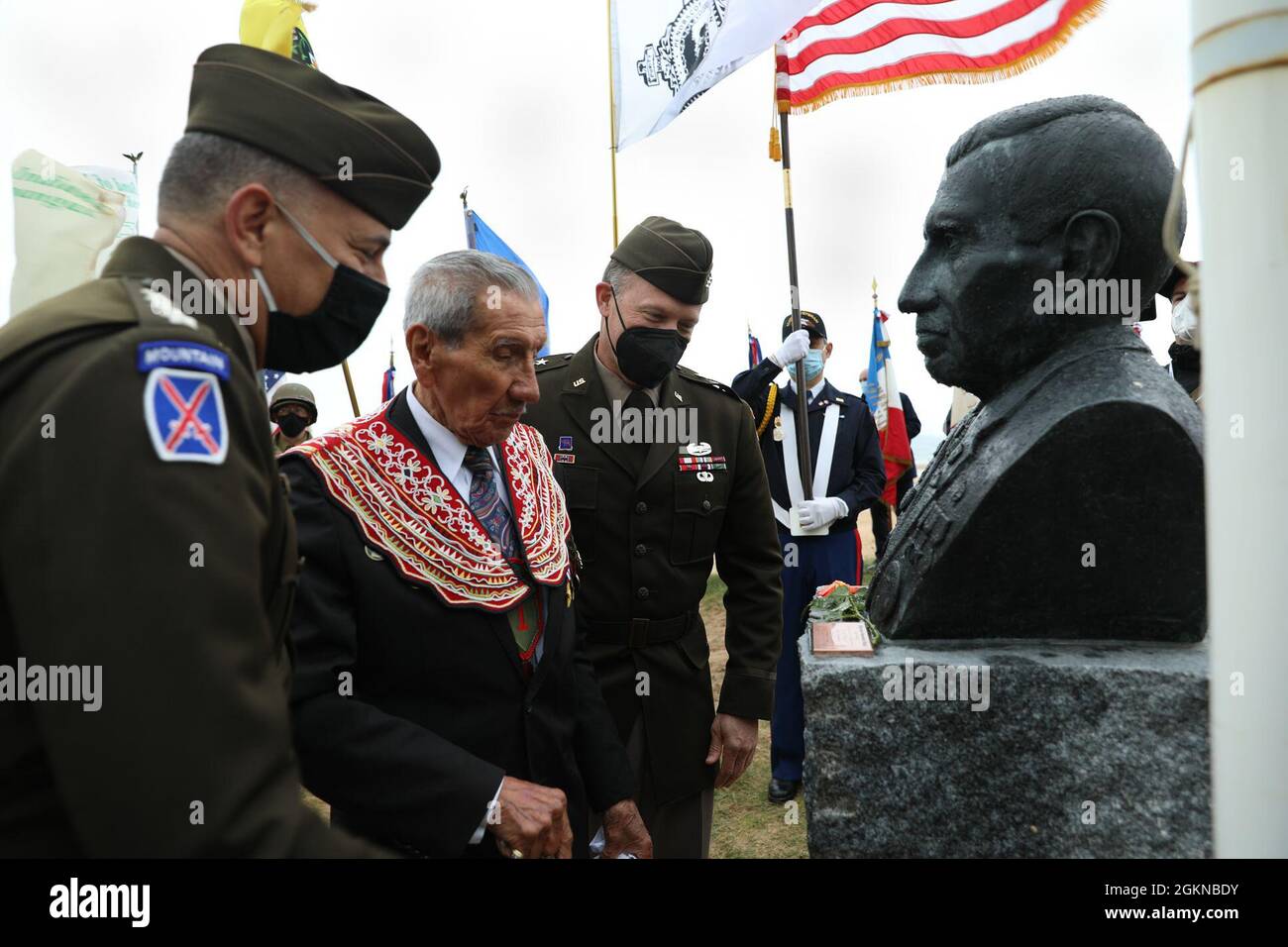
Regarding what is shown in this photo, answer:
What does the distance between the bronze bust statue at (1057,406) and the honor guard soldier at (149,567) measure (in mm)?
1651

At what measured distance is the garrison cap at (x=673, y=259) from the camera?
8.96 ft

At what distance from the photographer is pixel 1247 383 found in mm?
905

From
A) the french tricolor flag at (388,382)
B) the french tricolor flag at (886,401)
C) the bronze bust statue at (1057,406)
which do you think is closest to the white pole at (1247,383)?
the bronze bust statue at (1057,406)

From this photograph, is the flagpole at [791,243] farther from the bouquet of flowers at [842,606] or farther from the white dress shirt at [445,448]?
the white dress shirt at [445,448]

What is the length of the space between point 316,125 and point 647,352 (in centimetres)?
152

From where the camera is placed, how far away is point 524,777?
1.87m

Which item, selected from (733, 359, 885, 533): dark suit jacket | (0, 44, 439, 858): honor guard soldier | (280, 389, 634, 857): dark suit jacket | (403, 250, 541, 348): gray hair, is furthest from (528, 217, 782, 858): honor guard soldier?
(733, 359, 885, 533): dark suit jacket

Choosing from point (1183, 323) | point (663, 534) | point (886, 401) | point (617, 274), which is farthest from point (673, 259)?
point (886, 401)

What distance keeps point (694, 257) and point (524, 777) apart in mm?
1683

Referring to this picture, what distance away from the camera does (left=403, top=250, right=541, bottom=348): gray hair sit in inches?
76.4

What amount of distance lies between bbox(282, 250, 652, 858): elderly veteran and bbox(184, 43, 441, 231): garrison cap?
52cm

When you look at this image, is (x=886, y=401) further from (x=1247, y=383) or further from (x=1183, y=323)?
(x=1247, y=383)

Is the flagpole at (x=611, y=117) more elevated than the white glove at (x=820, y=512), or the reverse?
the flagpole at (x=611, y=117)
